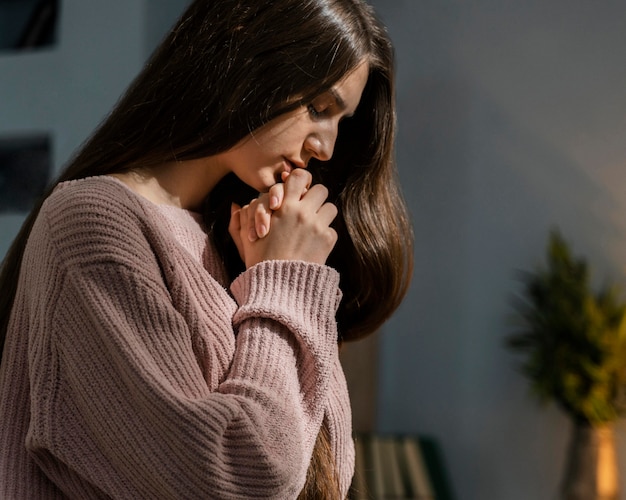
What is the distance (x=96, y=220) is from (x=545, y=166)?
Result: 272 centimetres

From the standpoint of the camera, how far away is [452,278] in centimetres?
360

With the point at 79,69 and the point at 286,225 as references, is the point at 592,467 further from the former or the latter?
the point at 286,225

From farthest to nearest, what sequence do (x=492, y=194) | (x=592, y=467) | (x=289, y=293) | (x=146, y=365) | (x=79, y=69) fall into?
(x=492, y=194) < (x=79, y=69) < (x=592, y=467) < (x=289, y=293) < (x=146, y=365)

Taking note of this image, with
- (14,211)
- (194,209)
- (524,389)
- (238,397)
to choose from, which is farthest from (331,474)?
(14,211)

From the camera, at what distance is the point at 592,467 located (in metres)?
3.10

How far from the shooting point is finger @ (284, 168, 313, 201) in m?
1.10

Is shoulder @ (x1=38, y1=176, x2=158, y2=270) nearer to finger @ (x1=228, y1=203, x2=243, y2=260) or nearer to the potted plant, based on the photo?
finger @ (x1=228, y1=203, x2=243, y2=260)

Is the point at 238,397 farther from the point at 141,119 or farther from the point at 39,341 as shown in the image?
the point at 141,119

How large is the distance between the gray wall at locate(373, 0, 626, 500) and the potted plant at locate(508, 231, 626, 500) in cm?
22

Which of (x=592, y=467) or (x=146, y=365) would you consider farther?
(x=592, y=467)

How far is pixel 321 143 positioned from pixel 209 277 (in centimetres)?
19

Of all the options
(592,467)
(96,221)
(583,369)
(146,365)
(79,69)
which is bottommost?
(592,467)

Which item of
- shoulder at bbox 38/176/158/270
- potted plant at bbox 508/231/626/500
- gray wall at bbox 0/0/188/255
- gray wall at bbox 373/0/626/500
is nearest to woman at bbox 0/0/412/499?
shoulder at bbox 38/176/158/270

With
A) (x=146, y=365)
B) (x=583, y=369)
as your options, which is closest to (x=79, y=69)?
(x=583, y=369)
